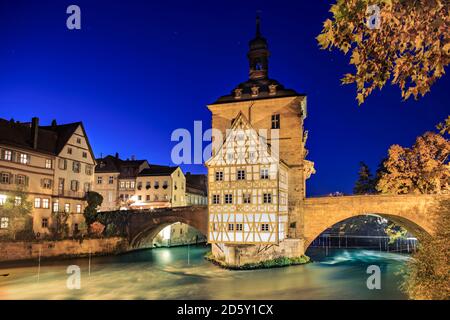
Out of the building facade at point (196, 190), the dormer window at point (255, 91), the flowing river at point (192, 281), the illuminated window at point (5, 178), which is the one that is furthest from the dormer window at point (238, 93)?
the building facade at point (196, 190)

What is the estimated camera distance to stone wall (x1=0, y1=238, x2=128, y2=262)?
3131cm

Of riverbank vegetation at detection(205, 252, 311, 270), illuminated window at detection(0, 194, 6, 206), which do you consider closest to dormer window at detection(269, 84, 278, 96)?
riverbank vegetation at detection(205, 252, 311, 270)

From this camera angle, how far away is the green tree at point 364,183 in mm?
45625

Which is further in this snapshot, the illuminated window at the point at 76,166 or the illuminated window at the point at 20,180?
the illuminated window at the point at 76,166

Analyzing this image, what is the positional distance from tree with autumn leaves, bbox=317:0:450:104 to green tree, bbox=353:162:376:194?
1631 inches

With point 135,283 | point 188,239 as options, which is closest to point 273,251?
→ point 135,283

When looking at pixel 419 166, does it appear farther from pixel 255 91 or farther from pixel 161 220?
pixel 161 220

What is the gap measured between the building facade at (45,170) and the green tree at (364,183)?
29328 millimetres

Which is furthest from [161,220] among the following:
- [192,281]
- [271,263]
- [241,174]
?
[192,281]

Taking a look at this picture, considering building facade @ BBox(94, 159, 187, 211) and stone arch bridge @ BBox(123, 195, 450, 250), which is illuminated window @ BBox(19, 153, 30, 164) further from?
stone arch bridge @ BBox(123, 195, 450, 250)

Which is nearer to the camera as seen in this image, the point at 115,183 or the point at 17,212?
the point at 17,212

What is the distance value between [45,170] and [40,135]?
376 cm

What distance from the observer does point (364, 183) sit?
46.0 meters

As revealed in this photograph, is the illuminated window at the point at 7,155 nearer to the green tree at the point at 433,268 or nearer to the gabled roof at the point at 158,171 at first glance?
the gabled roof at the point at 158,171
